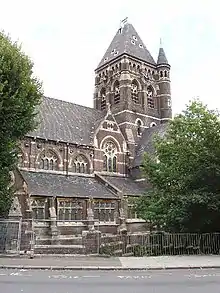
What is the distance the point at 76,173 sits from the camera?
125 feet

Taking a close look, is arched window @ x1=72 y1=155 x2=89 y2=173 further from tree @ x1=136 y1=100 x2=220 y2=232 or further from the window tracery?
tree @ x1=136 y1=100 x2=220 y2=232

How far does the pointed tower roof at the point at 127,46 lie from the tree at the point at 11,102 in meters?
29.5

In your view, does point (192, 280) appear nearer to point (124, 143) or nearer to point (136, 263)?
point (136, 263)

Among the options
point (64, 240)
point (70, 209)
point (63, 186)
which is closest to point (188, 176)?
point (64, 240)

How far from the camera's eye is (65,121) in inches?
1635

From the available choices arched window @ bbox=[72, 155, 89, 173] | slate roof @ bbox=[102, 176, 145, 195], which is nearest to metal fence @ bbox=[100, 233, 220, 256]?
slate roof @ bbox=[102, 176, 145, 195]

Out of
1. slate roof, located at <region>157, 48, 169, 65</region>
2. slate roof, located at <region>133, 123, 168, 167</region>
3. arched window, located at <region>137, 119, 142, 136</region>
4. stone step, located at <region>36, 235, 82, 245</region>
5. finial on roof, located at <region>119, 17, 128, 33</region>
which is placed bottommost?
stone step, located at <region>36, 235, 82, 245</region>

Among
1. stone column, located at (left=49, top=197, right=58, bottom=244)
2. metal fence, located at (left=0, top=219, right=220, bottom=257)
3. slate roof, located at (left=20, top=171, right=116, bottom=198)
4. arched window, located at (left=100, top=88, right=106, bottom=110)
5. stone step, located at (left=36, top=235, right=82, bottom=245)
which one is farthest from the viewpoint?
arched window, located at (left=100, top=88, right=106, bottom=110)

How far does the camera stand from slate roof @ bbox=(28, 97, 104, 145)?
126 ft

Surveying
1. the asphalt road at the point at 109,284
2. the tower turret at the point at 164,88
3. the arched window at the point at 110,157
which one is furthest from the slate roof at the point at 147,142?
the asphalt road at the point at 109,284

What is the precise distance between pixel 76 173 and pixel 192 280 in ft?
90.6

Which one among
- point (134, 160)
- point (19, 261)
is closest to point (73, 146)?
point (134, 160)

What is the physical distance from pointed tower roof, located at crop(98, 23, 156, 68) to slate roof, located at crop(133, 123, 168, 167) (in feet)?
37.8

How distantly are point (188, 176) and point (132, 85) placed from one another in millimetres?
29152
